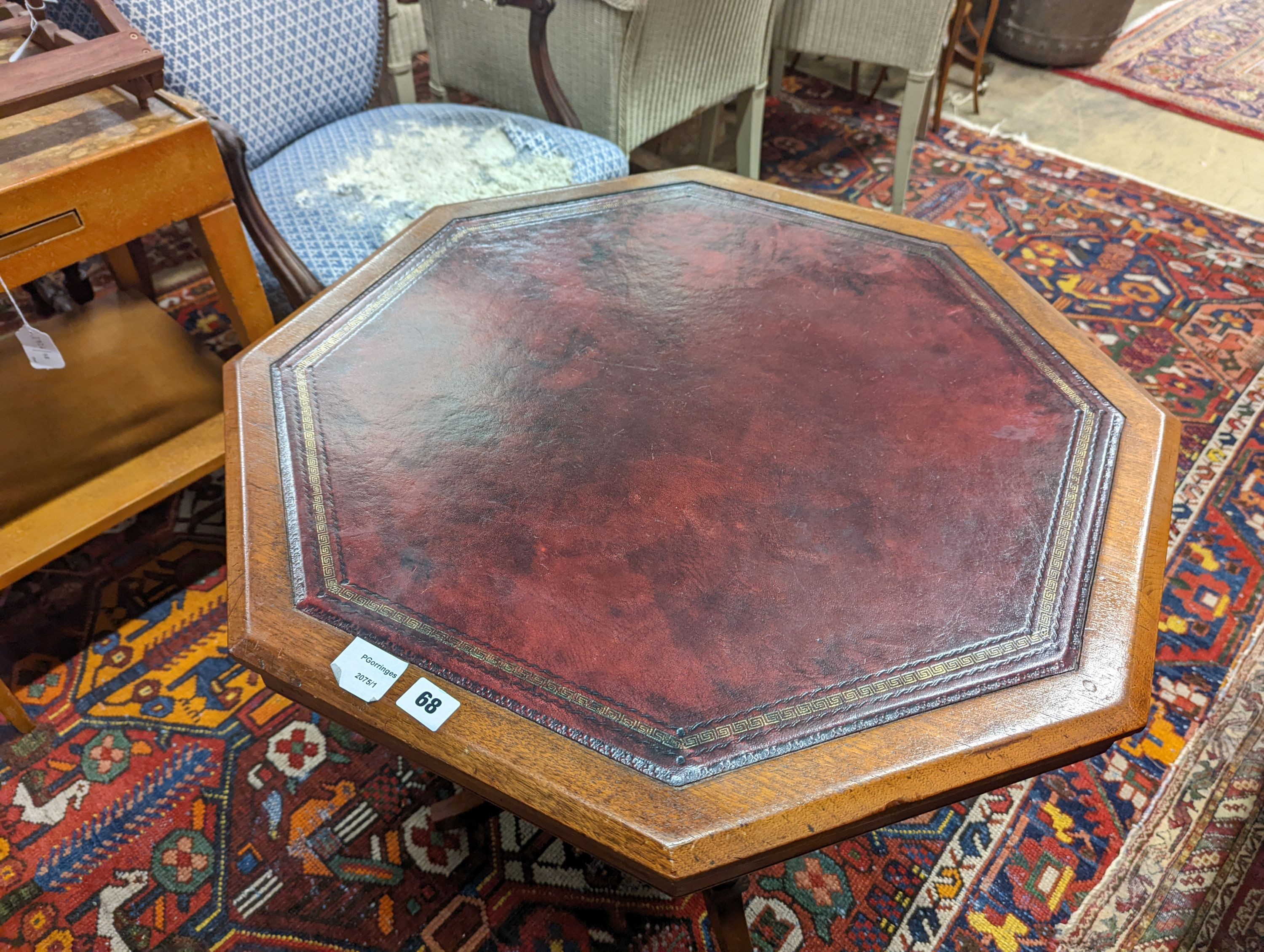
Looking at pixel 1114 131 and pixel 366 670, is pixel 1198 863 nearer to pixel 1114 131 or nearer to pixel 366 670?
pixel 366 670

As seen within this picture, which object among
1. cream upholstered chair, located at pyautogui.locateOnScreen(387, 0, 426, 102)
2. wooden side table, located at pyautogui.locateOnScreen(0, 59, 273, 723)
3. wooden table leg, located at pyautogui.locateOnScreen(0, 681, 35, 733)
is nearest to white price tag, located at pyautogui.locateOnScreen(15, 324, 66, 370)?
wooden side table, located at pyautogui.locateOnScreen(0, 59, 273, 723)

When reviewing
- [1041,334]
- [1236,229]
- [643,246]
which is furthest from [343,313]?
[1236,229]

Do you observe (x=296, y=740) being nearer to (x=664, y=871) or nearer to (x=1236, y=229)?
(x=664, y=871)

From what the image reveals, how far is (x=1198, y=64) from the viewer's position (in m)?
4.10

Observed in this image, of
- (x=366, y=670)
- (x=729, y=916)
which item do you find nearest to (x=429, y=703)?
(x=366, y=670)

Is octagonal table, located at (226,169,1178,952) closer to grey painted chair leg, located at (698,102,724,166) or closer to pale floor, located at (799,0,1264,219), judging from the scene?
grey painted chair leg, located at (698,102,724,166)

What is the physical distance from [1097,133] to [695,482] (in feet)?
11.2

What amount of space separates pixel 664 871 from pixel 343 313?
1.06m

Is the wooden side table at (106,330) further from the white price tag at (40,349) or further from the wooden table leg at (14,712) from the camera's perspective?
the wooden table leg at (14,712)

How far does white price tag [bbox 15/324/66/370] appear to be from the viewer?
4.99 feet

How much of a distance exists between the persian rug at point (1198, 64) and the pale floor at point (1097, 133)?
0.37 feet

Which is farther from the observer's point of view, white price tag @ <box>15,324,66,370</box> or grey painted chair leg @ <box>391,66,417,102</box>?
grey painted chair leg @ <box>391,66,417,102</box>

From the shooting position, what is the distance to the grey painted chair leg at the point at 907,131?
2.88 meters

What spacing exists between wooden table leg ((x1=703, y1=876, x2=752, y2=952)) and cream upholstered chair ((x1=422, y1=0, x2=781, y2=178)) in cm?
207
